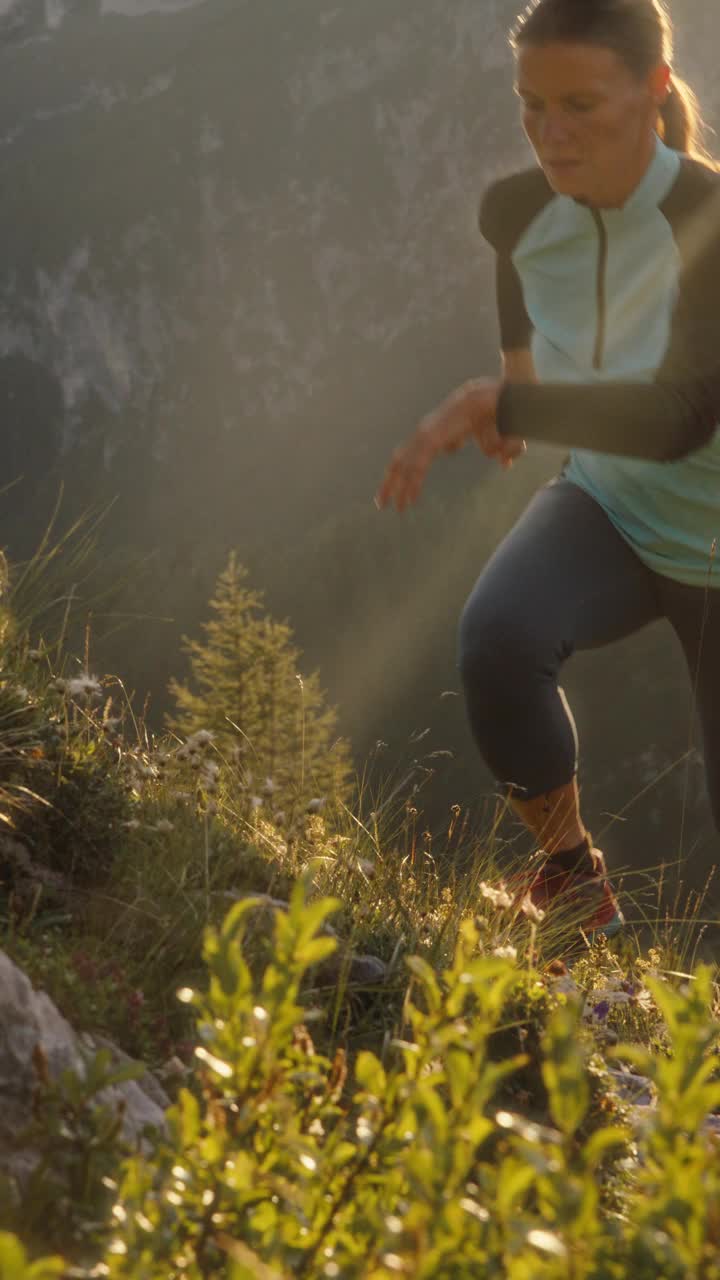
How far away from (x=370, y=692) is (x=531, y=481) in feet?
86.3

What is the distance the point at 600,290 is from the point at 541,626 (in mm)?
961

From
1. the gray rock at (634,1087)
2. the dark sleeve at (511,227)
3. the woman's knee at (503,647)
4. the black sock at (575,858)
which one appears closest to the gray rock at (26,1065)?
the gray rock at (634,1087)

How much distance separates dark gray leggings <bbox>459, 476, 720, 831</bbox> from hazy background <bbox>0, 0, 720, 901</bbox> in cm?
11593


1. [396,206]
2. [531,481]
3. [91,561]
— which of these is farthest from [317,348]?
[91,561]

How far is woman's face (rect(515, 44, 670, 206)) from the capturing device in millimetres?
3047

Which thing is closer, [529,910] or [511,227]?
[529,910]

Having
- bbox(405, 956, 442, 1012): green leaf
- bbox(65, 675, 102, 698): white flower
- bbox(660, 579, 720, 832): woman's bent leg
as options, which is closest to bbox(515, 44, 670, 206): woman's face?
bbox(660, 579, 720, 832): woman's bent leg

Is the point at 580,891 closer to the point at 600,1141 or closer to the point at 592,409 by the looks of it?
the point at 592,409

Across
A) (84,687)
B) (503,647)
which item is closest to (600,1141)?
(503,647)

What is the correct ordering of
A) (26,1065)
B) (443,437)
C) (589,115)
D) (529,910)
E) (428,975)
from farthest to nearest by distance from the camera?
1. (529,910)
2. (589,115)
3. (443,437)
4. (26,1065)
5. (428,975)

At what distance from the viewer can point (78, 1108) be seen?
1418 mm

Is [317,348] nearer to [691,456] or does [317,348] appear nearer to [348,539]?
[348,539]

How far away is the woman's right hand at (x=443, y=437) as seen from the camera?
109 inches

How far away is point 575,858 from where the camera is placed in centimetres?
382
